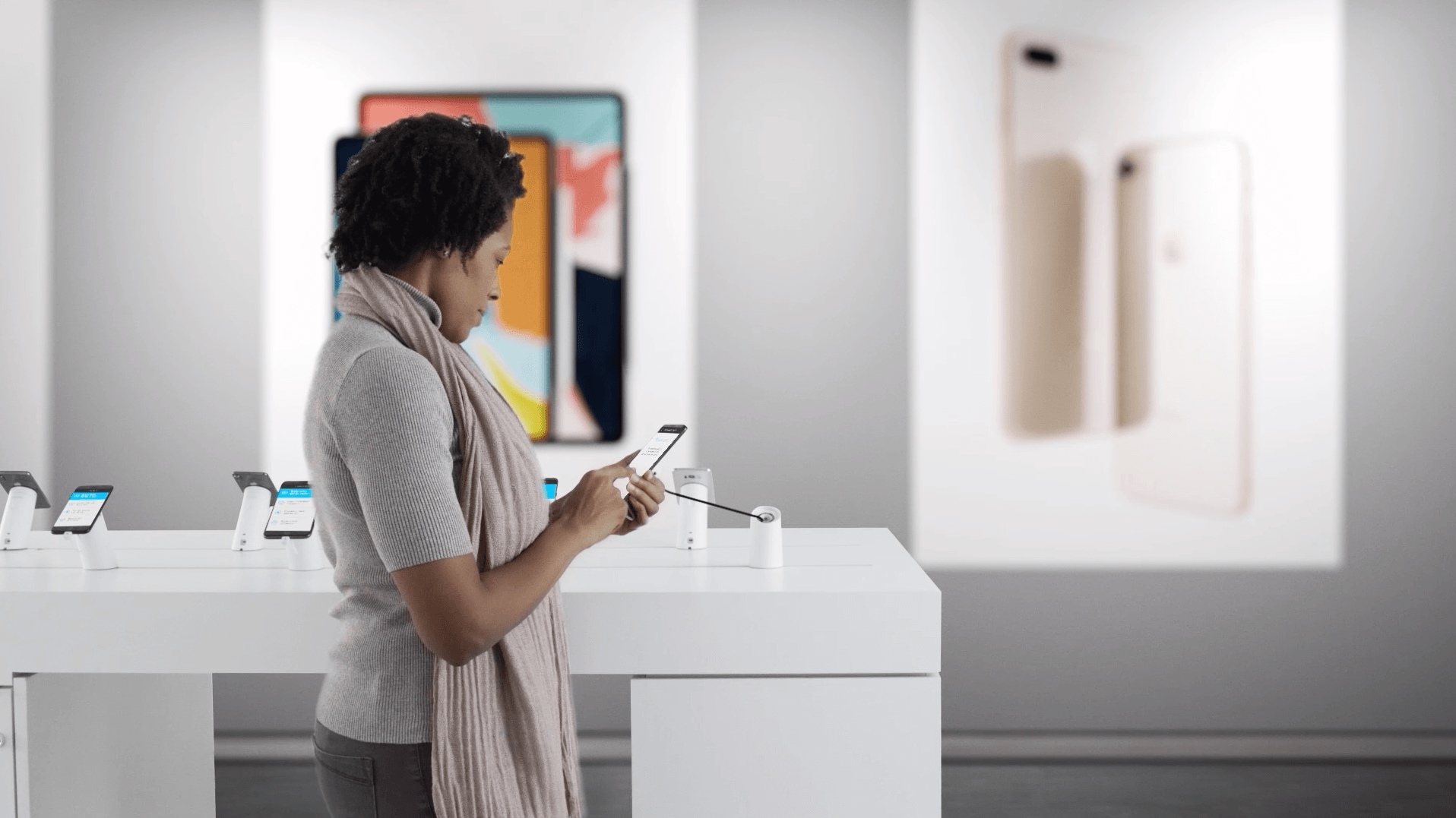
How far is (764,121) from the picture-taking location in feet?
10.5

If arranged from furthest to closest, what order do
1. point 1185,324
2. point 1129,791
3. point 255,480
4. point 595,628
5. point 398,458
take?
1. point 1185,324
2. point 1129,791
3. point 255,480
4. point 595,628
5. point 398,458

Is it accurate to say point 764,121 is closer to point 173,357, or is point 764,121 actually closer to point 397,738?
point 173,357

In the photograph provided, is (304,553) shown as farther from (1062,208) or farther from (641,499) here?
(1062,208)

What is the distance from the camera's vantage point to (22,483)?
2.17m

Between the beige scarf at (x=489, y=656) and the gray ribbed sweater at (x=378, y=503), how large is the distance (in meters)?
0.02

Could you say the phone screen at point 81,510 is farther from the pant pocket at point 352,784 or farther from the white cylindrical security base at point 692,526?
the pant pocket at point 352,784

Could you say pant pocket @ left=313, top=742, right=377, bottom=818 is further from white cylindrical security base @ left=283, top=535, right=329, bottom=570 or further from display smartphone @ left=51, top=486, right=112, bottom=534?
display smartphone @ left=51, top=486, right=112, bottom=534

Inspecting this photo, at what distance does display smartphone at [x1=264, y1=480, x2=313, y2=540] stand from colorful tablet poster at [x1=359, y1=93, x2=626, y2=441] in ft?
3.73

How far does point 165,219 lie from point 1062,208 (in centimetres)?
273

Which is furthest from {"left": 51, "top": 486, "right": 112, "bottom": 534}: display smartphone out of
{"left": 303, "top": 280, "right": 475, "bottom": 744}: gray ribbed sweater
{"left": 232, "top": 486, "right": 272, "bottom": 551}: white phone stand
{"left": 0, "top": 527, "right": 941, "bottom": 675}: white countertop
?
{"left": 303, "top": 280, "right": 475, "bottom": 744}: gray ribbed sweater

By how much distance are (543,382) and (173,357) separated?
1147mm

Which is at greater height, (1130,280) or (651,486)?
(1130,280)

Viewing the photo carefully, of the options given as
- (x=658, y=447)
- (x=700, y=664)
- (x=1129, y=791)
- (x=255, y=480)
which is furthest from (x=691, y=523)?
(x=1129, y=791)

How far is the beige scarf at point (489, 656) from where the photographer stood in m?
1.01
